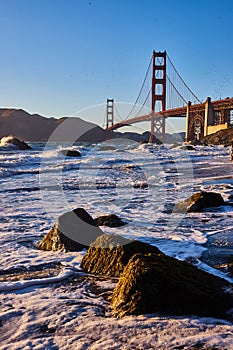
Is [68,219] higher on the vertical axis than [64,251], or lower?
higher

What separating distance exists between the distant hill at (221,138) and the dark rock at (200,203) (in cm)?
2883

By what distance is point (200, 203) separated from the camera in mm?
4969

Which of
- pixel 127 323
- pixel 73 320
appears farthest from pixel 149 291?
pixel 73 320

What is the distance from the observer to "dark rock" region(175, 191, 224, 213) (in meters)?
4.92

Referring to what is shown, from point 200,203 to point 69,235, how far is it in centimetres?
238

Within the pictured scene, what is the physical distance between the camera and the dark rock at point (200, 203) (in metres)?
4.92

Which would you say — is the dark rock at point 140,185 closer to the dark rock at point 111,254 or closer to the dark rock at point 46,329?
the dark rock at point 111,254

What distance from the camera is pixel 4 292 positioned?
2.24 metres

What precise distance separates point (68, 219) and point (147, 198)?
3211 mm

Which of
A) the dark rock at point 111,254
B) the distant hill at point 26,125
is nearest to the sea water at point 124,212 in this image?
the dark rock at point 111,254

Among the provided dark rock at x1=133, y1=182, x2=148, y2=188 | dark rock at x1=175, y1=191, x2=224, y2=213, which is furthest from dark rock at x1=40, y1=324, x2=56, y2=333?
dark rock at x1=133, y1=182, x2=148, y2=188

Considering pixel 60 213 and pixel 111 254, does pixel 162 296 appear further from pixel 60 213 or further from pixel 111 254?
pixel 60 213

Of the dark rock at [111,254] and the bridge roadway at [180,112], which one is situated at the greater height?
the bridge roadway at [180,112]

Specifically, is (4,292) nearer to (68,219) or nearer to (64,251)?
(64,251)
